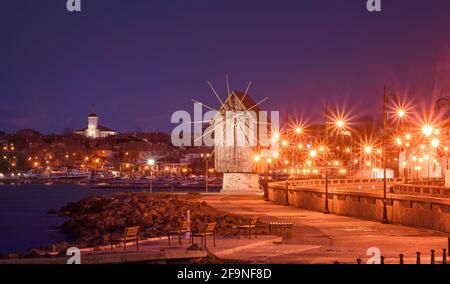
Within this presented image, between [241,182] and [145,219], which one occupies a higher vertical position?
[241,182]

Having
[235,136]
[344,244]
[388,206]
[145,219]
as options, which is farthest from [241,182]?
[344,244]

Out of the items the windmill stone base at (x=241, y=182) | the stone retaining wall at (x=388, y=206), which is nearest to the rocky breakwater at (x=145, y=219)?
the stone retaining wall at (x=388, y=206)

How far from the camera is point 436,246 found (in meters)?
27.8

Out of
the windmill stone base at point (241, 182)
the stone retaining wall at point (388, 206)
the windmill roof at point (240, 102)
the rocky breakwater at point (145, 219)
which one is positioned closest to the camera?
the stone retaining wall at point (388, 206)

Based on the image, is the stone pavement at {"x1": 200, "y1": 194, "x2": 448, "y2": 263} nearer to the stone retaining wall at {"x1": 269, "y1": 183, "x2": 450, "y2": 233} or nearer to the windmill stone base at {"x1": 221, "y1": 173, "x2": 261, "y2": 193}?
the stone retaining wall at {"x1": 269, "y1": 183, "x2": 450, "y2": 233}

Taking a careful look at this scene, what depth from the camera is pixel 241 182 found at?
9100cm

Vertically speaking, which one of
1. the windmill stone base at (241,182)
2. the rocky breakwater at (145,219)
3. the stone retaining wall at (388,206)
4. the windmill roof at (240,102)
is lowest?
the rocky breakwater at (145,219)

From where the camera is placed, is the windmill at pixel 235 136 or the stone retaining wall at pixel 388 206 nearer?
the stone retaining wall at pixel 388 206

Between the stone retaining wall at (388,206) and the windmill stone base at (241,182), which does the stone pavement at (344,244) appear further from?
the windmill stone base at (241,182)

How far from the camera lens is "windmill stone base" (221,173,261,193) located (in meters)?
90.0

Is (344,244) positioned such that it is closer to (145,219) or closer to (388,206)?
(388,206)

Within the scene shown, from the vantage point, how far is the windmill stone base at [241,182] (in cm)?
9000
